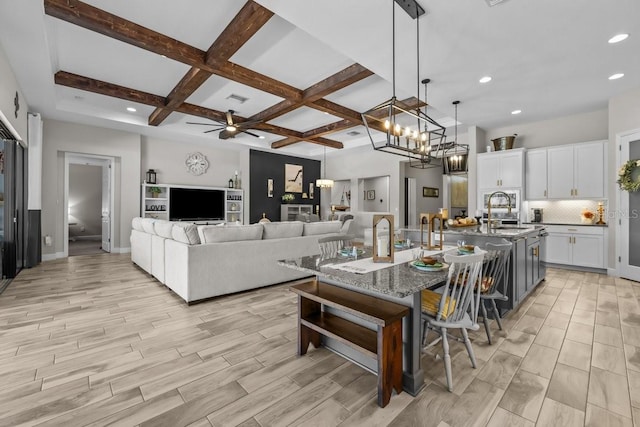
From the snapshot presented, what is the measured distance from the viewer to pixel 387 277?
5.53 ft

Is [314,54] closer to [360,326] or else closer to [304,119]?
[304,119]

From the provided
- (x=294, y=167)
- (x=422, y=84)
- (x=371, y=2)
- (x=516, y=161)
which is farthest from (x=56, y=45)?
(x=516, y=161)

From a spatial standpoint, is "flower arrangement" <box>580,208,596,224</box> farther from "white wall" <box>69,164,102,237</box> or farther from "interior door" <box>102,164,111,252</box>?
"white wall" <box>69,164,102,237</box>

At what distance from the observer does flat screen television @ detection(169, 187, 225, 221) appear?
7.65 metres

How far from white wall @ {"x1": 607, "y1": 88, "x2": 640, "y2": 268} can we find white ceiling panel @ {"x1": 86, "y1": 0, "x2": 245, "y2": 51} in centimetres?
556

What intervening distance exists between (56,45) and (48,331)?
11.4 ft

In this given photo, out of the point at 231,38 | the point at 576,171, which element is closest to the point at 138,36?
the point at 231,38

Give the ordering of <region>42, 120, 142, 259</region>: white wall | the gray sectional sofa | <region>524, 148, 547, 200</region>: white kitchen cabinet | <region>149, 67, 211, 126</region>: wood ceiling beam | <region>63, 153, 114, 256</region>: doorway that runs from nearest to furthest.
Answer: the gray sectional sofa < <region>149, 67, 211, 126</region>: wood ceiling beam < <region>524, 148, 547, 200</region>: white kitchen cabinet < <region>42, 120, 142, 259</region>: white wall < <region>63, 153, 114, 256</region>: doorway

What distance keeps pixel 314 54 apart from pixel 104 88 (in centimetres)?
358

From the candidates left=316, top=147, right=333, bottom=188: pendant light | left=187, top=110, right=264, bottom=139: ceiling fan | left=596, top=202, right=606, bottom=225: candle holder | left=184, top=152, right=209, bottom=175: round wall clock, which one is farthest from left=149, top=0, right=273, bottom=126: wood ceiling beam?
left=596, top=202, right=606, bottom=225: candle holder

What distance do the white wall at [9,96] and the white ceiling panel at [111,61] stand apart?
0.57 metres

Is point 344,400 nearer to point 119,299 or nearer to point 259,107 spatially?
point 119,299

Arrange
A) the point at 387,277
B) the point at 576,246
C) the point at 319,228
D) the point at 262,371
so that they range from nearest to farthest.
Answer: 1. the point at 387,277
2. the point at 262,371
3. the point at 319,228
4. the point at 576,246

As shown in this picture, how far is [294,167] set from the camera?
9984mm
